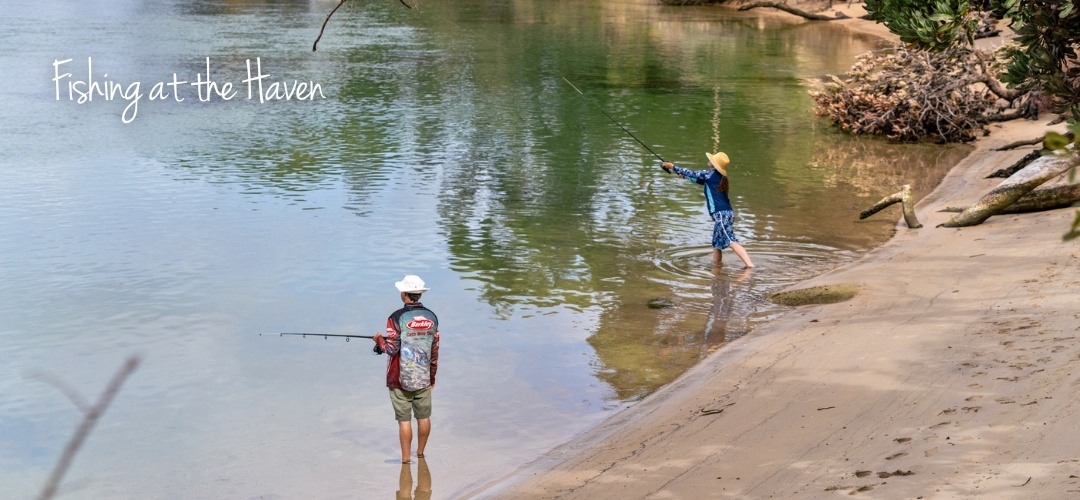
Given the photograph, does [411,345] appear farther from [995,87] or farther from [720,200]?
[995,87]

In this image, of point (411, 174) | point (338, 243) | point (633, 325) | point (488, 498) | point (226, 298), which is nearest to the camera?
point (488, 498)

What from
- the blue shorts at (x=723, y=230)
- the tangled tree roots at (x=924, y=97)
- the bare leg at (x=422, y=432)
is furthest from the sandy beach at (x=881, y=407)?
the tangled tree roots at (x=924, y=97)

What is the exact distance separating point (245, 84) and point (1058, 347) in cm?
2915

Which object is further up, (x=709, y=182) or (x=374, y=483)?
(x=709, y=182)

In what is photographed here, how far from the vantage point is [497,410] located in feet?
37.1

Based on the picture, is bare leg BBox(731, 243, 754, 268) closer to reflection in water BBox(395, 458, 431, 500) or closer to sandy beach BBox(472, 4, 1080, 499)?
sandy beach BBox(472, 4, 1080, 499)

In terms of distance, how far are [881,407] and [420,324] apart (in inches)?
140

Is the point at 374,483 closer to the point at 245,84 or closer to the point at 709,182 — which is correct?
the point at 709,182

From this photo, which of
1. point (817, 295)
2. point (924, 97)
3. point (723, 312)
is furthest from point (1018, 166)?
point (723, 312)

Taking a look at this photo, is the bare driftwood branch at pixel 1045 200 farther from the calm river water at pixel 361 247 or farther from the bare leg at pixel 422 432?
the bare leg at pixel 422 432

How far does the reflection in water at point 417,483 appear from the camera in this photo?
30.8 ft

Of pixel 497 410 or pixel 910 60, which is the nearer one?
pixel 497 410

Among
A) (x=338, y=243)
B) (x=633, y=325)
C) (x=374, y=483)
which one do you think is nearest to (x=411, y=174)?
(x=338, y=243)

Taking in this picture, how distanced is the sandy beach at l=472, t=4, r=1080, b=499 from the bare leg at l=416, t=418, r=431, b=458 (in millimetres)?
805
